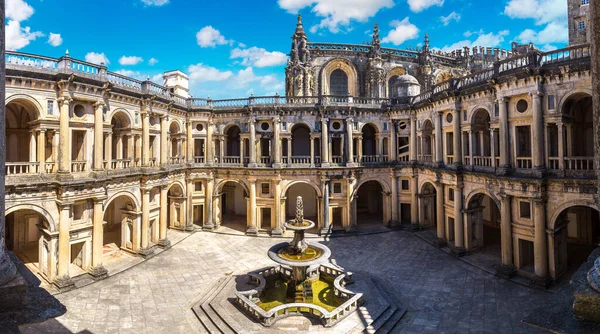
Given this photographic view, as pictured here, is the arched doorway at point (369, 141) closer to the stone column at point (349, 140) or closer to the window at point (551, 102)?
the stone column at point (349, 140)

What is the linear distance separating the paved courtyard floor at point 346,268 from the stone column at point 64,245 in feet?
3.51

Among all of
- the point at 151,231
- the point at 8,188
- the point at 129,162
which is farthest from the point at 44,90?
the point at 151,231

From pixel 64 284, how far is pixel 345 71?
111 ft

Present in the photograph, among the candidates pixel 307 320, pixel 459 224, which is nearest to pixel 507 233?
pixel 459 224

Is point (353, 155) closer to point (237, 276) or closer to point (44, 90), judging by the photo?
point (237, 276)

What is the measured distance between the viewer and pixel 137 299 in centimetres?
1836

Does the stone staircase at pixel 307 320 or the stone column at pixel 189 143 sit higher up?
the stone column at pixel 189 143

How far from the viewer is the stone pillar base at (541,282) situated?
60.6 feet

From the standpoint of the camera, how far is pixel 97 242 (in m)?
21.5

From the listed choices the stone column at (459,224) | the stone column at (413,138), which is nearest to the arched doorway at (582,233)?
the stone column at (459,224)

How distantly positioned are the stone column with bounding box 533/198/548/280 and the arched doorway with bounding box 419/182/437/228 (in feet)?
41.9

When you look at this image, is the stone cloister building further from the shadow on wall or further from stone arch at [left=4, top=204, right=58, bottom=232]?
the shadow on wall

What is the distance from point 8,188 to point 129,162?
27.4ft

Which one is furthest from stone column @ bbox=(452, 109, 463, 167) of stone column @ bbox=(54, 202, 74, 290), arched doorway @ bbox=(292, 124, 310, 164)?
stone column @ bbox=(54, 202, 74, 290)
